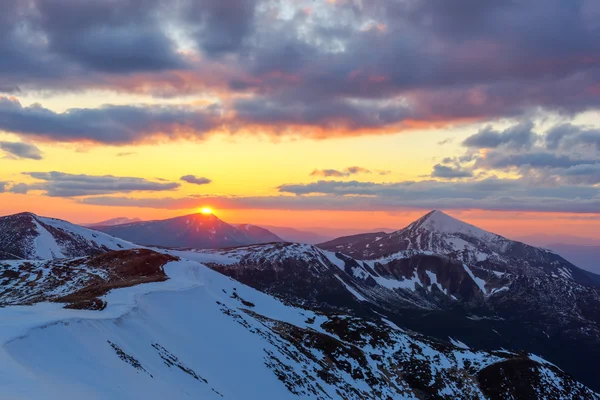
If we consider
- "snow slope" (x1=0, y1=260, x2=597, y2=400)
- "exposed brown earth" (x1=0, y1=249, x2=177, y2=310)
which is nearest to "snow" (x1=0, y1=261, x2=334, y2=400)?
"snow slope" (x1=0, y1=260, x2=597, y2=400)

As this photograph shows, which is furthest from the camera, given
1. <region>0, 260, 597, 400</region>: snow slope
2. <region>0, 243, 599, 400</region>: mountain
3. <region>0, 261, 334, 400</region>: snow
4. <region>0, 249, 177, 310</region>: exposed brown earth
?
<region>0, 249, 177, 310</region>: exposed brown earth

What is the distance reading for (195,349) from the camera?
61094 millimetres

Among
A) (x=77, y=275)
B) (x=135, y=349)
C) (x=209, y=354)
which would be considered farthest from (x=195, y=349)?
(x=77, y=275)

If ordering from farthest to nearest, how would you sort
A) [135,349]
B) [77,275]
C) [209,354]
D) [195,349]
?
[77,275]
[209,354]
[195,349]
[135,349]

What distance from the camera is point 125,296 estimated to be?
7331cm

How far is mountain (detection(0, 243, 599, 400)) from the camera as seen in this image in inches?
1419

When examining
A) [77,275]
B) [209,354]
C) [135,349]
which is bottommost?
[209,354]

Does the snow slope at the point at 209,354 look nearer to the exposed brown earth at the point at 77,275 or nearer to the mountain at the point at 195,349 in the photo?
the mountain at the point at 195,349

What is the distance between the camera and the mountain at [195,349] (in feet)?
118

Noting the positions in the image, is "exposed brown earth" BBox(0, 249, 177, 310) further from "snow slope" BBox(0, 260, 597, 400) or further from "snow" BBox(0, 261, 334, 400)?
"snow" BBox(0, 261, 334, 400)

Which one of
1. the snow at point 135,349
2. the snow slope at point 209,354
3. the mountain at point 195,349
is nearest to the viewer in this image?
the snow at point 135,349

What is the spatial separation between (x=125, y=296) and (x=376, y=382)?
4570cm

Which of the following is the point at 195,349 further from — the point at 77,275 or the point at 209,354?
the point at 77,275

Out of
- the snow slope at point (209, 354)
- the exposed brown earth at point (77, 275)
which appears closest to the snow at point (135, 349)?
the snow slope at point (209, 354)
